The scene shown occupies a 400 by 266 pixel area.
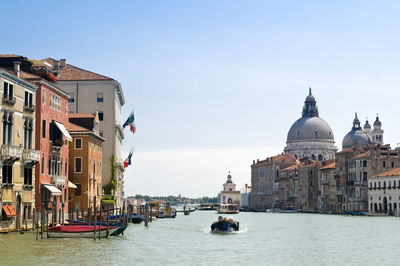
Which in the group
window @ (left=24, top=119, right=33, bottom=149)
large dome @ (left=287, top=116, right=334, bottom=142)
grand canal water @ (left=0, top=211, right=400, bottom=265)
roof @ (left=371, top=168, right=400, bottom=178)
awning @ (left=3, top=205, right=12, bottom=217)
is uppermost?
large dome @ (left=287, top=116, right=334, bottom=142)

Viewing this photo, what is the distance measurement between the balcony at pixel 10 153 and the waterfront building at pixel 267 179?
11203cm

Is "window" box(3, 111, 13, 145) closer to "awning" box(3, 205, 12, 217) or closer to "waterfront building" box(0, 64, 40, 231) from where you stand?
"waterfront building" box(0, 64, 40, 231)

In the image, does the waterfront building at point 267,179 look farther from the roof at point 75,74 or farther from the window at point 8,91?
the window at point 8,91

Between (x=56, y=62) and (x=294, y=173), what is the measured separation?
279ft

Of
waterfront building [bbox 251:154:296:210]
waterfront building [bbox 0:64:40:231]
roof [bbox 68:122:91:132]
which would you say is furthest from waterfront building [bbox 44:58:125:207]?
waterfront building [bbox 251:154:296:210]

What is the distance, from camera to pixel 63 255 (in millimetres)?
26750

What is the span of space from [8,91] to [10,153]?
300 cm

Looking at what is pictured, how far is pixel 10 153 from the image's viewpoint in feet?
111

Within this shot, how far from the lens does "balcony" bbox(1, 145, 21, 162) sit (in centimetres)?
3356

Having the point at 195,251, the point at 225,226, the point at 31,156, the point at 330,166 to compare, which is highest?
the point at 330,166

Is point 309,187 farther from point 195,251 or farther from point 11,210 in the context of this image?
point 195,251

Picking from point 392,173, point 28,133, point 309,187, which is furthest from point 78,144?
point 309,187

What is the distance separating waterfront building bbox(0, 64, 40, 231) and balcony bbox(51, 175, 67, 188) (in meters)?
3.10

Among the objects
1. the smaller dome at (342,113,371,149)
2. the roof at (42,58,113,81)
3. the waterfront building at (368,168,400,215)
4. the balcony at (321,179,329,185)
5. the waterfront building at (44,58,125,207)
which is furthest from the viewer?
the smaller dome at (342,113,371,149)
